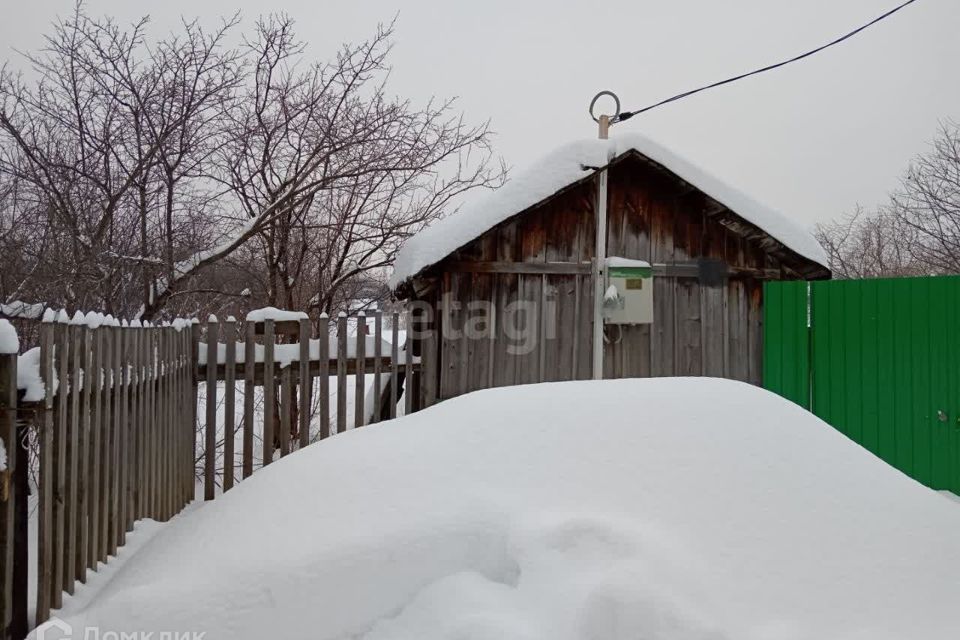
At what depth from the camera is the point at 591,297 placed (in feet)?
22.4

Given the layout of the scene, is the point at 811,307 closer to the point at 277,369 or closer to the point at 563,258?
the point at 563,258

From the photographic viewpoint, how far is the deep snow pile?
195 centimetres

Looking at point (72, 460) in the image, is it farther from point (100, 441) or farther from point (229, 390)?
point (229, 390)

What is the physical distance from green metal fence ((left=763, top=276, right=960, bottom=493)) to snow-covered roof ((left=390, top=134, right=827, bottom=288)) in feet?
2.45

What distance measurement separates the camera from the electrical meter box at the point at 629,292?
21.8ft

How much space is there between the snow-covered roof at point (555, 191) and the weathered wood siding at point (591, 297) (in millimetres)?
202

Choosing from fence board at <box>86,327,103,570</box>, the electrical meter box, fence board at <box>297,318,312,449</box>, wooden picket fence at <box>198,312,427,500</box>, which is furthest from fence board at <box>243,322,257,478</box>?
the electrical meter box

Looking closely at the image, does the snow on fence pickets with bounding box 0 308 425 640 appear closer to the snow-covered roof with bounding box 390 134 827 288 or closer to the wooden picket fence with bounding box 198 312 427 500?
the wooden picket fence with bounding box 198 312 427 500

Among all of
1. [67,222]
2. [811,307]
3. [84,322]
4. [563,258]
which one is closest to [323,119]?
[67,222]

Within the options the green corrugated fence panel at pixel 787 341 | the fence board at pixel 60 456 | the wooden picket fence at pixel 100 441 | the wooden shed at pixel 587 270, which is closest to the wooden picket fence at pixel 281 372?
the wooden picket fence at pixel 100 441

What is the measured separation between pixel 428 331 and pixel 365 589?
14.8ft

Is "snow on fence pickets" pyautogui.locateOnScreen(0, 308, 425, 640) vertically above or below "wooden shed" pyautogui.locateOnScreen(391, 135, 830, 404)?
below

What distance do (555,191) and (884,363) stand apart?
369cm

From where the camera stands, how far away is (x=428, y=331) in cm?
652
